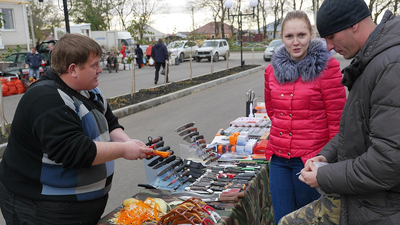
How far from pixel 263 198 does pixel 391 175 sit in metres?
1.96

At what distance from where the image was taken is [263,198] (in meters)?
3.38

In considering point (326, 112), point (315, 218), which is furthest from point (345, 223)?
point (326, 112)

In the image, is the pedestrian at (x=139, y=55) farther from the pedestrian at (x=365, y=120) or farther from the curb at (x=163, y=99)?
the pedestrian at (x=365, y=120)

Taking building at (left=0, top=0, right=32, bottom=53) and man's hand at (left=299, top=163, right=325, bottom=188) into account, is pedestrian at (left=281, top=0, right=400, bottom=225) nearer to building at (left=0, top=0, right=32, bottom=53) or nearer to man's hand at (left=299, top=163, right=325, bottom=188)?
man's hand at (left=299, top=163, right=325, bottom=188)

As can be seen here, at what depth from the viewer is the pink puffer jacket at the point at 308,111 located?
2.67 m

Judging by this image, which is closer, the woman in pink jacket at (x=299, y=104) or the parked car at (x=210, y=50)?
the woman in pink jacket at (x=299, y=104)

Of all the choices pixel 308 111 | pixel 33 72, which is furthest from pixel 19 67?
pixel 308 111

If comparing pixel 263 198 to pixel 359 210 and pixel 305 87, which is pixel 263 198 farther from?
pixel 359 210

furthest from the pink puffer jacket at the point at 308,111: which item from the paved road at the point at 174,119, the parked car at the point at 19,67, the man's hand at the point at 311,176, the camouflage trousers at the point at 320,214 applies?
the parked car at the point at 19,67

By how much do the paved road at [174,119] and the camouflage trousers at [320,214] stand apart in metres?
3.04

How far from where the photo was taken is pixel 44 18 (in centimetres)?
4769

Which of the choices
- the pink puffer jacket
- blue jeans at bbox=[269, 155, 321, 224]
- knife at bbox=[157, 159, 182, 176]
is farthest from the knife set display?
the pink puffer jacket

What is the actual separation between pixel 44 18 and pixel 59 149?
170ft

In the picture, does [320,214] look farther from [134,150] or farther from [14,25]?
[14,25]
